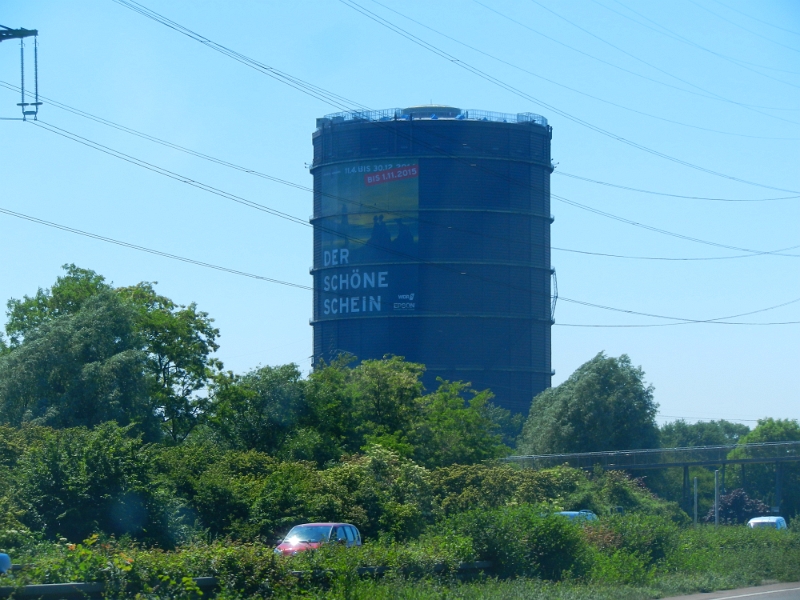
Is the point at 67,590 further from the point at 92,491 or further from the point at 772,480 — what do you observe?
the point at 772,480

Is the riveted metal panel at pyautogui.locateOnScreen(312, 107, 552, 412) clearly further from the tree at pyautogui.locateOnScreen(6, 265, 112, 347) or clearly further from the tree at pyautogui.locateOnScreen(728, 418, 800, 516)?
the tree at pyautogui.locateOnScreen(6, 265, 112, 347)

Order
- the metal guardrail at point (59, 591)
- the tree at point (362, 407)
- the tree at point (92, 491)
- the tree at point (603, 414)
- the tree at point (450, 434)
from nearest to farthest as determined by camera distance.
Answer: the metal guardrail at point (59, 591) → the tree at point (92, 491) → the tree at point (362, 407) → the tree at point (450, 434) → the tree at point (603, 414)

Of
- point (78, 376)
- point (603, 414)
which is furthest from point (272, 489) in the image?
point (603, 414)

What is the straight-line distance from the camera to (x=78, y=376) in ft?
143

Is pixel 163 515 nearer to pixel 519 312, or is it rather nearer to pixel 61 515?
pixel 61 515

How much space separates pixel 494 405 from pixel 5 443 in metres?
80.6

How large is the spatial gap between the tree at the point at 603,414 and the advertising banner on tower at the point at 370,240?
2916 cm

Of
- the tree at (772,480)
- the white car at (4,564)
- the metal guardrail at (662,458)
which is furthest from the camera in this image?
the tree at (772,480)

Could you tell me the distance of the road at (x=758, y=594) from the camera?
75.4 ft

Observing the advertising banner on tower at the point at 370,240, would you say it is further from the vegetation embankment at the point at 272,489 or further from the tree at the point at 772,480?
the vegetation embankment at the point at 272,489

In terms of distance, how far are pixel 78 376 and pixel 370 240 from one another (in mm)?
69871

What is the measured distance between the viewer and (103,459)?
26.1m

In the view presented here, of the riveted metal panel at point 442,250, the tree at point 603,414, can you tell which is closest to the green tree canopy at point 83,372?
the tree at point 603,414

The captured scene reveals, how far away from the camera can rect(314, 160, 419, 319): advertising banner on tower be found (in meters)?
110
